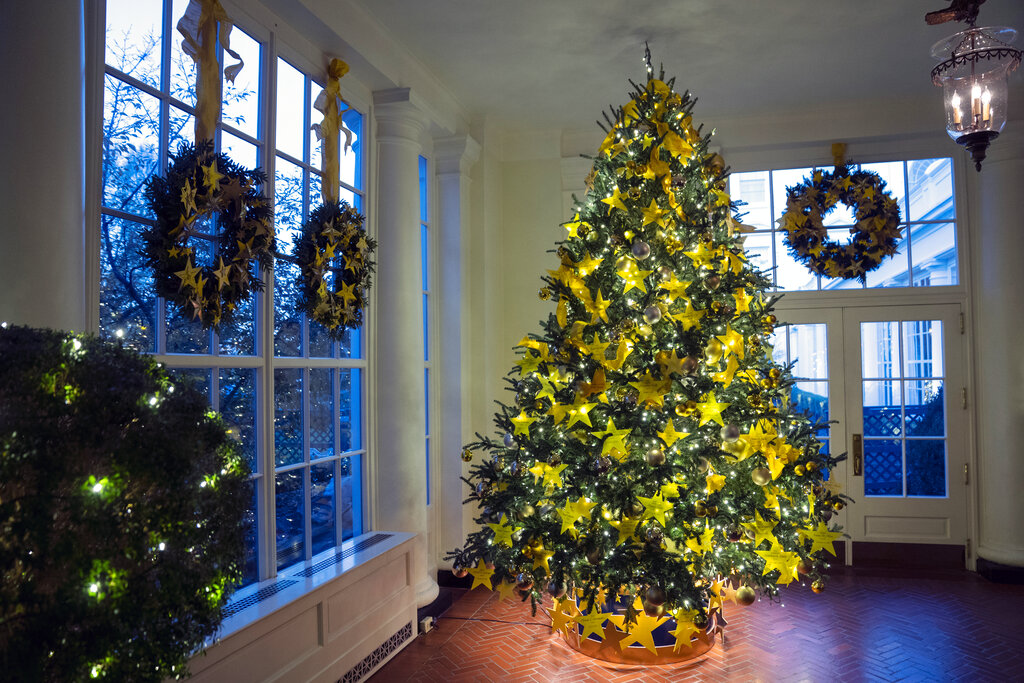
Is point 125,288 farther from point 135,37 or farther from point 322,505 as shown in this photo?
point 322,505

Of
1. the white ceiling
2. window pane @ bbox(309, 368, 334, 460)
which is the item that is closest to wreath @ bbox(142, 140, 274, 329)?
window pane @ bbox(309, 368, 334, 460)

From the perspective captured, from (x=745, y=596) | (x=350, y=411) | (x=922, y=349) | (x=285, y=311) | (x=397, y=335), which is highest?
(x=285, y=311)

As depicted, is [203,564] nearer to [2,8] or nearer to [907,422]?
[2,8]

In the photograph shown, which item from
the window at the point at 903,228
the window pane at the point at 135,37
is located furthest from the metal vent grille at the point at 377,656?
the window at the point at 903,228

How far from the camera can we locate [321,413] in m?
3.69

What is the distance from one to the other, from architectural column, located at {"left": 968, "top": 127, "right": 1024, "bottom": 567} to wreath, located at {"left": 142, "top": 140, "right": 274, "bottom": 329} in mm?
4890

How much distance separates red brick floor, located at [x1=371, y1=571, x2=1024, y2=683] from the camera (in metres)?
Answer: 3.47

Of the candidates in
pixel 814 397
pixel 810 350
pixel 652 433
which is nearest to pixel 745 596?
pixel 652 433

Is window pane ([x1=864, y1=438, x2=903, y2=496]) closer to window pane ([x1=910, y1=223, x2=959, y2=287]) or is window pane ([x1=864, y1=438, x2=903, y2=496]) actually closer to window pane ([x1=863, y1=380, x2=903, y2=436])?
window pane ([x1=863, y1=380, x2=903, y2=436])

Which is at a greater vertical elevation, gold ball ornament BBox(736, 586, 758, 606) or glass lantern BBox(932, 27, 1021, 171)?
glass lantern BBox(932, 27, 1021, 171)

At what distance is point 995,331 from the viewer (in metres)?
5.02

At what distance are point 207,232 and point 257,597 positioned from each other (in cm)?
150

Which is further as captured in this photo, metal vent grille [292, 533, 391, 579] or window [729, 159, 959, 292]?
window [729, 159, 959, 292]

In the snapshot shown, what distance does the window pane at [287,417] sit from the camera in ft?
11.0
